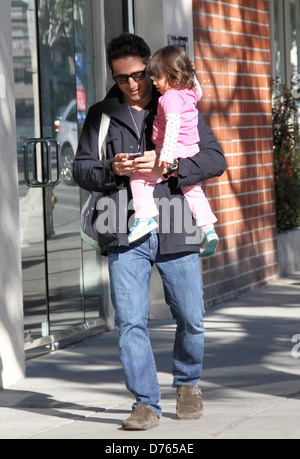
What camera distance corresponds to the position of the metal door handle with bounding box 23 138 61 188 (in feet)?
25.0

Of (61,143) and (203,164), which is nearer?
(203,164)

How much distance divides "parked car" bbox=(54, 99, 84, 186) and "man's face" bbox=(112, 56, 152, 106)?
2.69 metres

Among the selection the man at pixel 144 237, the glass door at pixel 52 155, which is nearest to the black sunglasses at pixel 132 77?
the man at pixel 144 237

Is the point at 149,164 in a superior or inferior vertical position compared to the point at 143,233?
superior

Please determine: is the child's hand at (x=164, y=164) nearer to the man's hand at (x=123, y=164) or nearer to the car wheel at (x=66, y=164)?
the man's hand at (x=123, y=164)

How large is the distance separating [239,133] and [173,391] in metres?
4.75

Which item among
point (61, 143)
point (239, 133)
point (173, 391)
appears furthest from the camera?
point (239, 133)

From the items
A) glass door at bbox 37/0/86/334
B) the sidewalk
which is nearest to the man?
the sidewalk

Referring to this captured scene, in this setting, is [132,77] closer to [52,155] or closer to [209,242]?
[209,242]

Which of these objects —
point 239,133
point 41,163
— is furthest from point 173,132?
point 239,133

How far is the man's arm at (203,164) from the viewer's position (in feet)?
17.4

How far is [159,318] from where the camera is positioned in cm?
920

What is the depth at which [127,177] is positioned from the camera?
5.42 meters
